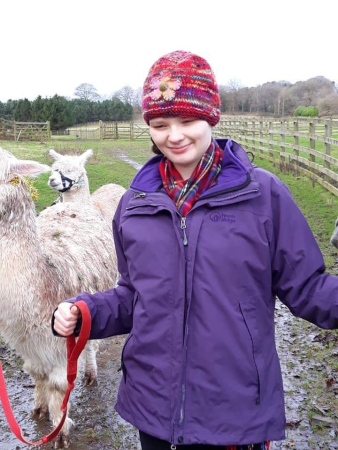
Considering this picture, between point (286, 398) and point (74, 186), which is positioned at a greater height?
point (74, 186)

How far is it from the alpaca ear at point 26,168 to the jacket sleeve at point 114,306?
1262 mm

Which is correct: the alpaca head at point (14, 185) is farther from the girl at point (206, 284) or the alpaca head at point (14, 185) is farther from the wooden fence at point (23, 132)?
the wooden fence at point (23, 132)

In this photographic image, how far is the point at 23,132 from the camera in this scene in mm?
32656

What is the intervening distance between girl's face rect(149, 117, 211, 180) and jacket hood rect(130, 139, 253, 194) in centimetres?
9

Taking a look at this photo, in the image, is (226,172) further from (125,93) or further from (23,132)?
(125,93)

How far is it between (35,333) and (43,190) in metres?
8.99

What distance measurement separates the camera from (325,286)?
1579 millimetres

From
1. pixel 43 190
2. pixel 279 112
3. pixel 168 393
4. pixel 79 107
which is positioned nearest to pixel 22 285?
pixel 168 393

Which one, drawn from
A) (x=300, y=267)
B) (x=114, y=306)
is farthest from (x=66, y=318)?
(x=300, y=267)

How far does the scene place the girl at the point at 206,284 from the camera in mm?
1560

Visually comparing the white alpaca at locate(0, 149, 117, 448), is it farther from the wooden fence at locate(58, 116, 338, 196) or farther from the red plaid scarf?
the wooden fence at locate(58, 116, 338, 196)

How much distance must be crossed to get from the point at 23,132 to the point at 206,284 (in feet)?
108

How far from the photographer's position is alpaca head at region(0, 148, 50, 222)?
2.78m

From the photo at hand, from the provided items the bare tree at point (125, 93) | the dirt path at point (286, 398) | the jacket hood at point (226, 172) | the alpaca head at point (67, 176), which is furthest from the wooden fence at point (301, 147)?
the bare tree at point (125, 93)
